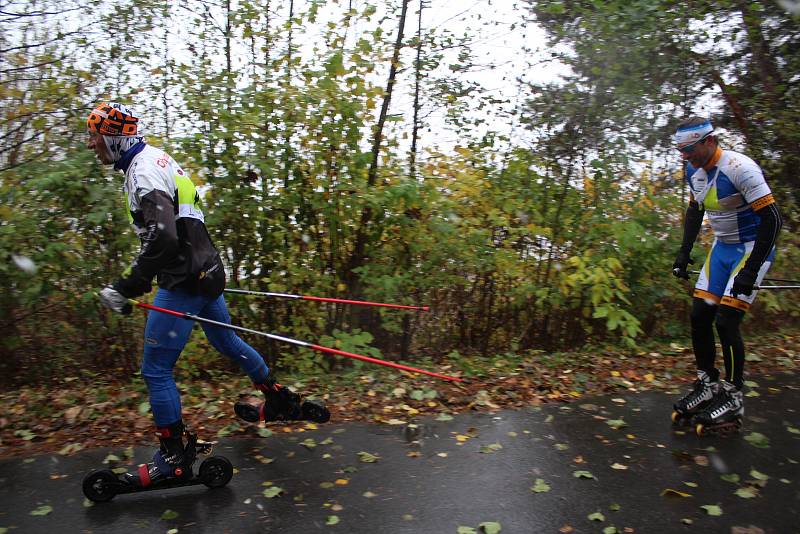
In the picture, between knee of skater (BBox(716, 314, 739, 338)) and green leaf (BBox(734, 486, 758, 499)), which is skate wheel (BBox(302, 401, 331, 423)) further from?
knee of skater (BBox(716, 314, 739, 338))

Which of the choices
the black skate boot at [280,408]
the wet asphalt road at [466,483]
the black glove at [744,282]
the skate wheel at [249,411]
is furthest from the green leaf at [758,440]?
the skate wheel at [249,411]

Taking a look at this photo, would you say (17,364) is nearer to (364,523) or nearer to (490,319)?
(364,523)

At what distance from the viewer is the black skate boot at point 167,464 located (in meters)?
3.87

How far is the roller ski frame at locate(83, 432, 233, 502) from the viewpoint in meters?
3.81

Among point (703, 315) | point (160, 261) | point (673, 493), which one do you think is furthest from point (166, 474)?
point (703, 315)

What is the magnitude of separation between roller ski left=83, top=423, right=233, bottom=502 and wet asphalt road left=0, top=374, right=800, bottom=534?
0.09 m

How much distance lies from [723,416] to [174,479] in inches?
158

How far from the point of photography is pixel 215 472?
13.1 feet

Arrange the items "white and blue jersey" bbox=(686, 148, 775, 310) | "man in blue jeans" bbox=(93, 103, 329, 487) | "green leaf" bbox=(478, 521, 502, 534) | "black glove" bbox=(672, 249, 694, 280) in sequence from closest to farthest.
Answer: "green leaf" bbox=(478, 521, 502, 534), "man in blue jeans" bbox=(93, 103, 329, 487), "white and blue jersey" bbox=(686, 148, 775, 310), "black glove" bbox=(672, 249, 694, 280)

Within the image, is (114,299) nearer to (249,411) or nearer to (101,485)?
(101,485)

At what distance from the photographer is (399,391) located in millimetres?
6039

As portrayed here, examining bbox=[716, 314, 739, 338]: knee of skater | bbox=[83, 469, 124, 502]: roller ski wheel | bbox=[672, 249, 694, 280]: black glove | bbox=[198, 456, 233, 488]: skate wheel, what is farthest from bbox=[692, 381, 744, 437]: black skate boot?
bbox=[83, 469, 124, 502]: roller ski wheel

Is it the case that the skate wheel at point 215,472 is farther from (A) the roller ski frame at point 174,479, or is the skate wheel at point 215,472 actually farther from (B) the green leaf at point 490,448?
(B) the green leaf at point 490,448

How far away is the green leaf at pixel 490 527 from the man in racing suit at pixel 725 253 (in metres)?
2.17
